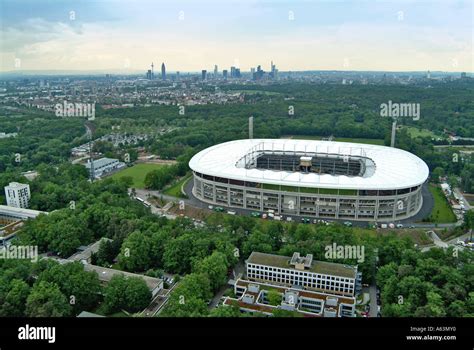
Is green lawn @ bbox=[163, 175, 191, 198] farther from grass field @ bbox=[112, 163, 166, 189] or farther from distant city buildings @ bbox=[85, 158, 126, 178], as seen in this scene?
distant city buildings @ bbox=[85, 158, 126, 178]

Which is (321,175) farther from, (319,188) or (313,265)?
(313,265)

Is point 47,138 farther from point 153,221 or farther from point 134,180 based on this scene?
point 153,221

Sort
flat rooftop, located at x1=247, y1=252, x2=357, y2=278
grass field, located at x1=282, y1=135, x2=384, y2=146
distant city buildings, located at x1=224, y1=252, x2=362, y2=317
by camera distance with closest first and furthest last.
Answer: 1. distant city buildings, located at x1=224, y1=252, x2=362, y2=317
2. flat rooftop, located at x1=247, y1=252, x2=357, y2=278
3. grass field, located at x1=282, y1=135, x2=384, y2=146

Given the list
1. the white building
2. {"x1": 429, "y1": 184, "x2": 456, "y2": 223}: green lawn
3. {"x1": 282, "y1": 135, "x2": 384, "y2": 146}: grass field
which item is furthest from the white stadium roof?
{"x1": 282, "y1": 135, "x2": 384, "y2": 146}: grass field

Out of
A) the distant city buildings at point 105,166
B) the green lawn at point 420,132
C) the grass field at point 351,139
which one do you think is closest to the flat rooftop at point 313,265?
the distant city buildings at point 105,166
